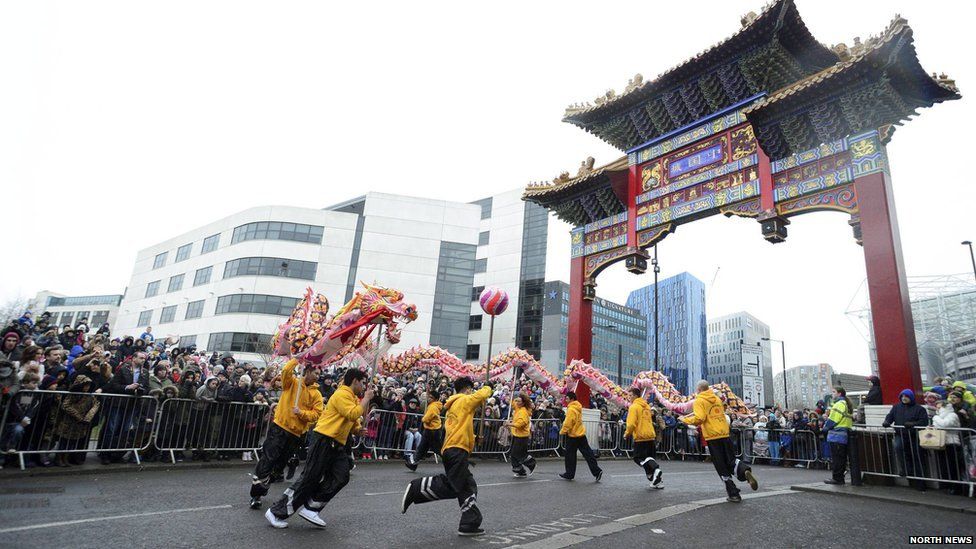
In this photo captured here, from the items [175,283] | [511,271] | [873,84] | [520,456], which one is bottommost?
[520,456]

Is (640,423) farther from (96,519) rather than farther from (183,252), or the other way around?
(183,252)

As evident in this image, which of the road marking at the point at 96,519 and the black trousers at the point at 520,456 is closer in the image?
the road marking at the point at 96,519

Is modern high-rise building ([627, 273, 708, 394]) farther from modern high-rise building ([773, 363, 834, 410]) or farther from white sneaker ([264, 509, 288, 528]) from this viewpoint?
white sneaker ([264, 509, 288, 528])

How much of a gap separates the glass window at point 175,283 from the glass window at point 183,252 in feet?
Answer: 5.66

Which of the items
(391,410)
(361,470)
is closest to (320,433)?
(361,470)

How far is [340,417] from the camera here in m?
5.65

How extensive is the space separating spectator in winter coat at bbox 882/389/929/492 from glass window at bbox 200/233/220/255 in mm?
48775

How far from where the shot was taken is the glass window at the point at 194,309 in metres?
44.8

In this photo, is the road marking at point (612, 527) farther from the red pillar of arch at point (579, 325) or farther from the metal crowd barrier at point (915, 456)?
the red pillar of arch at point (579, 325)

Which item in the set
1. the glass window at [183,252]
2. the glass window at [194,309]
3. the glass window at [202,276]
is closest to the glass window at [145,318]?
the glass window at [183,252]

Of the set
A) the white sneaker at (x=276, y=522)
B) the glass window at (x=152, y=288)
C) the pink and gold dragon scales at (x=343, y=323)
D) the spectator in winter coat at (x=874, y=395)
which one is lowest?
the white sneaker at (x=276, y=522)

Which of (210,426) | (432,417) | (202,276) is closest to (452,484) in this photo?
(432,417)

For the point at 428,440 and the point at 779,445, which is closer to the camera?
the point at 428,440

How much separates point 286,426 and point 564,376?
1292cm
